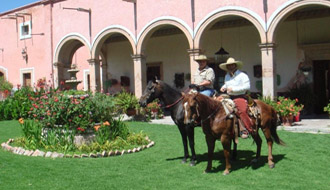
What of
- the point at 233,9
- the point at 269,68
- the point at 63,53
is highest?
the point at 233,9

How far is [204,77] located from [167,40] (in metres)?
11.1

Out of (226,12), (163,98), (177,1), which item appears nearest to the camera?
(163,98)

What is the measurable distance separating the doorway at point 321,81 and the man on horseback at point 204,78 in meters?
8.45

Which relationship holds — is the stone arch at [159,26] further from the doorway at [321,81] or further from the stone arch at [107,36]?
the doorway at [321,81]

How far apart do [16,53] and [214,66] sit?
10662mm

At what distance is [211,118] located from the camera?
5.60 m

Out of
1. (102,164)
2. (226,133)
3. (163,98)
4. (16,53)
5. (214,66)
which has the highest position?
(16,53)

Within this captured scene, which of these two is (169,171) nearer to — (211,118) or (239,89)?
(211,118)

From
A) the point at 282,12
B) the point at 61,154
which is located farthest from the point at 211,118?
the point at 282,12

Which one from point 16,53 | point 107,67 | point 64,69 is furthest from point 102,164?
point 16,53

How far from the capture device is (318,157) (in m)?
6.51

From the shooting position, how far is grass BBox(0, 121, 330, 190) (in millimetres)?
5059

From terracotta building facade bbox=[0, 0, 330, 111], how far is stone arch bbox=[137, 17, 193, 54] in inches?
1.4

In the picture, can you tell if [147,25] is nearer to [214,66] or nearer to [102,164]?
[214,66]
